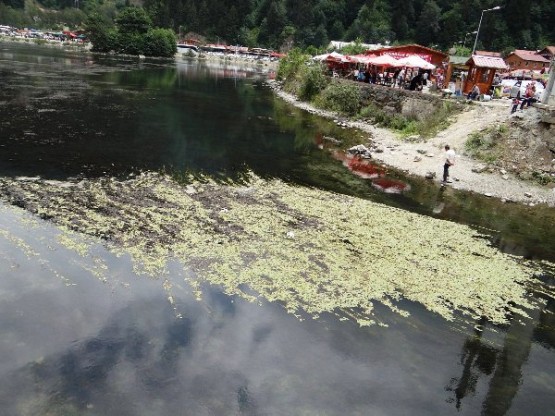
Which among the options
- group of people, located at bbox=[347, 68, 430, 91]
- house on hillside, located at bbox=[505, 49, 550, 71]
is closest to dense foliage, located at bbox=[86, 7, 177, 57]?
group of people, located at bbox=[347, 68, 430, 91]

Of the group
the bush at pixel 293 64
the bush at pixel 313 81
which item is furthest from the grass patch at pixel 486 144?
the bush at pixel 293 64

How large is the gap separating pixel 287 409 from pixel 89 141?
24.3 meters

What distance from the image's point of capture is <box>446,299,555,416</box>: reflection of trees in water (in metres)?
10.8

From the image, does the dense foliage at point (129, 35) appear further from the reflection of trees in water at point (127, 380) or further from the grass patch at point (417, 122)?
the reflection of trees in water at point (127, 380)

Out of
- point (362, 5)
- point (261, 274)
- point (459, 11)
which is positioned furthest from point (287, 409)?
point (362, 5)

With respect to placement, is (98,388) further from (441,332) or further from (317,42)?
(317,42)

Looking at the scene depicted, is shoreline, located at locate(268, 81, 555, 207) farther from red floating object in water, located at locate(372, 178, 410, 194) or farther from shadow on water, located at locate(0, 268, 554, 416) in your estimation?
shadow on water, located at locate(0, 268, 554, 416)

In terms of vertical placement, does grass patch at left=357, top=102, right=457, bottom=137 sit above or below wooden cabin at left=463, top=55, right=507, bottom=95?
below

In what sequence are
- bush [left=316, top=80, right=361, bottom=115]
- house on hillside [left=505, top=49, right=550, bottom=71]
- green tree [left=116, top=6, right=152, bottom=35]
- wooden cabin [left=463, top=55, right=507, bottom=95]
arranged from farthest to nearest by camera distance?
green tree [left=116, top=6, right=152, bottom=35] < house on hillside [left=505, top=49, right=550, bottom=71] < bush [left=316, top=80, right=361, bottom=115] < wooden cabin [left=463, top=55, right=507, bottom=95]

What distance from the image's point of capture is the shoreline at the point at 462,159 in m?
25.9

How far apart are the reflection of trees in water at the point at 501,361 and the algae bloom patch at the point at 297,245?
2.16 ft

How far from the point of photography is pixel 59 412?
29.8ft

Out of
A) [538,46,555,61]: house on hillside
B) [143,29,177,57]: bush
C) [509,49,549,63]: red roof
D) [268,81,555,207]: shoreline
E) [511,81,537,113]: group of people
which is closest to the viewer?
[268,81,555,207]: shoreline

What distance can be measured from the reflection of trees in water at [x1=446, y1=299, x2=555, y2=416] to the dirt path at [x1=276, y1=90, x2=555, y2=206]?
13.1 meters
